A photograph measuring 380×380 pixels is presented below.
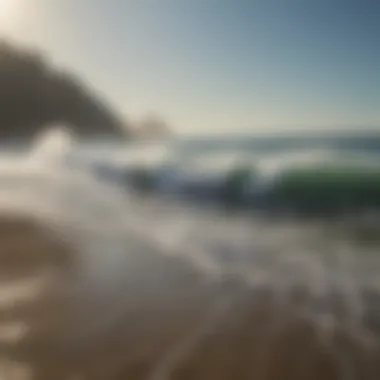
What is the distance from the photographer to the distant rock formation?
1.18m

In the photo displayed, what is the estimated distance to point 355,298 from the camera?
1120 mm

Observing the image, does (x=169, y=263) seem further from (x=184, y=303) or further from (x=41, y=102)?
(x=41, y=102)

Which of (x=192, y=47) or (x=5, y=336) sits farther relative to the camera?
(x=192, y=47)

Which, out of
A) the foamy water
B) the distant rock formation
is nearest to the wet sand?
the foamy water

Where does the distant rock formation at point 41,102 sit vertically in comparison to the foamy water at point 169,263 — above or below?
above

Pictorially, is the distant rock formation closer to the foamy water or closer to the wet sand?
the foamy water

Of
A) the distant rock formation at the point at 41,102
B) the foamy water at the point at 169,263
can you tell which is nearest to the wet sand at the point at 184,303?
the foamy water at the point at 169,263

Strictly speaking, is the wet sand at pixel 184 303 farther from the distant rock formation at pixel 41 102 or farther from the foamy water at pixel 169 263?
the distant rock formation at pixel 41 102

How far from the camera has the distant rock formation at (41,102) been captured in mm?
1183

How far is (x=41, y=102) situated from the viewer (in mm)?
1203

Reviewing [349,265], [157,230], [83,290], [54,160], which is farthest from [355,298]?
[54,160]

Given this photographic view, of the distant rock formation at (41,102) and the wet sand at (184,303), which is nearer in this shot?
the wet sand at (184,303)

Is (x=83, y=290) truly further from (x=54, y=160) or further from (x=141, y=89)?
(x=141, y=89)

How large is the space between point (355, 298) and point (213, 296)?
311mm
